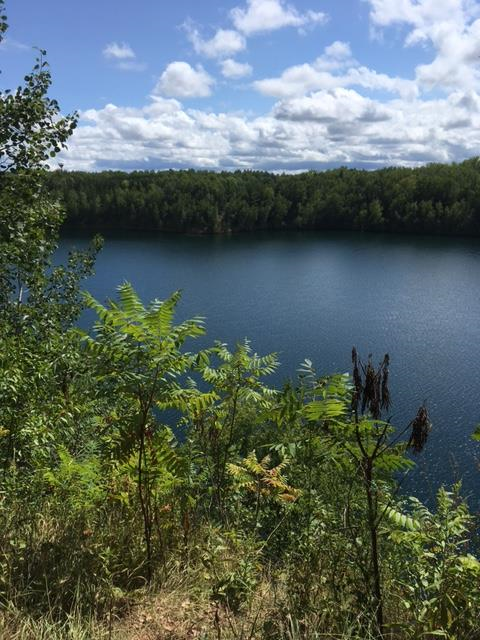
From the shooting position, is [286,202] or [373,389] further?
[286,202]

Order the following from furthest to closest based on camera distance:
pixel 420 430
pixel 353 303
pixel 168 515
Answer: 1. pixel 353 303
2. pixel 168 515
3. pixel 420 430

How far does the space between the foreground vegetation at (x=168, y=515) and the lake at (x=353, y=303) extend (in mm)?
3626

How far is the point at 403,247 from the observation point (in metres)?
78.6

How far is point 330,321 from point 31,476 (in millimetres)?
36049

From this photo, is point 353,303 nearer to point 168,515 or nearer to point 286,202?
point 168,515

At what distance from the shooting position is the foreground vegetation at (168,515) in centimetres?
267

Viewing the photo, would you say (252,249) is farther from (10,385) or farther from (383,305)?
(10,385)

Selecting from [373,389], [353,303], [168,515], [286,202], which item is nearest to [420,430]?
[373,389]

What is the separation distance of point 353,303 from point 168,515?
43.8 m

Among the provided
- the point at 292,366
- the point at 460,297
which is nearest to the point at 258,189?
the point at 460,297

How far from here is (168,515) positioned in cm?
399

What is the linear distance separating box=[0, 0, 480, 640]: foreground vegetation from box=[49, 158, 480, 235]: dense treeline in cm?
9278

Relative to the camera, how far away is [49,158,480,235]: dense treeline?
9519cm

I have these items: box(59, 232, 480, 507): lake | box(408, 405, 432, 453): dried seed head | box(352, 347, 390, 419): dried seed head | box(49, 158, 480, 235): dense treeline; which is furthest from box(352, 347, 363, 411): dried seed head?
box(49, 158, 480, 235): dense treeline
